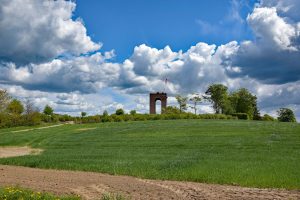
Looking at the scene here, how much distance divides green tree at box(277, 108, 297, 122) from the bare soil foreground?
7538 centimetres

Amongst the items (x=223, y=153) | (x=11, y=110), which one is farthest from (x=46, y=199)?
(x=11, y=110)

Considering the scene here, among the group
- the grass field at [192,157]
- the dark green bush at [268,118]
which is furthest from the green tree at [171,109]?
the grass field at [192,157]

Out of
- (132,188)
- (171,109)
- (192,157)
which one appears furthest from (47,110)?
(132,188)

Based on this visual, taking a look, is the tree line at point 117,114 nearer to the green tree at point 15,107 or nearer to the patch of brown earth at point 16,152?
the green tree at point 15,107

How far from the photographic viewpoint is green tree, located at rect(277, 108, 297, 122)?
84875 millimetres

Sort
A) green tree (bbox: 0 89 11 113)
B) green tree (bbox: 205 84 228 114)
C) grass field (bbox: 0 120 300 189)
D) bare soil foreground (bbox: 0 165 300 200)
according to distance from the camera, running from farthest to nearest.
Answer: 1. green tree (bbox: 205 84 228 114)
2. green tree (bbox: 0 89 11 113)
3. grass field (bbox: 0 120 300 189)
4. bare soil foreground (bbox: 0 165 300 200)

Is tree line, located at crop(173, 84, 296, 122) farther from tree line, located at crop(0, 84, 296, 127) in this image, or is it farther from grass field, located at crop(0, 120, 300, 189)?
grass field, located at crop(0, 120, 300, 189)

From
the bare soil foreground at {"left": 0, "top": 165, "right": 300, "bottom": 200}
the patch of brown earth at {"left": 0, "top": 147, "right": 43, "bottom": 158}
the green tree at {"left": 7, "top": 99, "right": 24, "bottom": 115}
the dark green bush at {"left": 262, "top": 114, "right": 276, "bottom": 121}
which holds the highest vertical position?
the green tree at {"left": 7, "top": 99, "right": 24, "bottom": 115}

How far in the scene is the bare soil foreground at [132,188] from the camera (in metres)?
11.4

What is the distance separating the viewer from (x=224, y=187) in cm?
1282

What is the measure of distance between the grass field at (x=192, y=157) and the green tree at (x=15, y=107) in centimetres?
2726

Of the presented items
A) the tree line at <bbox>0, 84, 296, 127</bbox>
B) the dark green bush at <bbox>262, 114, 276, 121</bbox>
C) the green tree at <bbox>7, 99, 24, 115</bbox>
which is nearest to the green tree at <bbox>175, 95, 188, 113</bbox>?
the tree line at <bbox>0, 84, 296, 127</bbox>

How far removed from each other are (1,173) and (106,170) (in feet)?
13.3

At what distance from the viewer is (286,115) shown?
8569 cm
